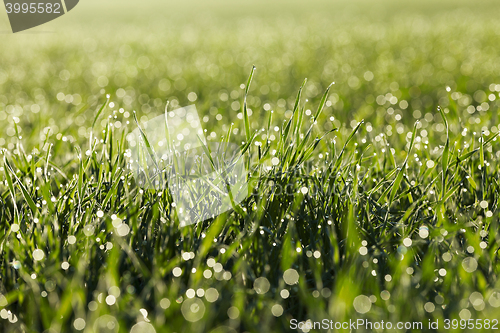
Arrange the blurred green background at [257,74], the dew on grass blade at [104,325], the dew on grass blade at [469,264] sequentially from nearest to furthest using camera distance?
1. the dew on grass blade at [104,325]
2. the dew on grass blade at [469,264]
3. the blurred green background at [257,74]

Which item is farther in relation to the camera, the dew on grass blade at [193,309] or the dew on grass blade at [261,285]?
the dew on grass blade at [261,285]

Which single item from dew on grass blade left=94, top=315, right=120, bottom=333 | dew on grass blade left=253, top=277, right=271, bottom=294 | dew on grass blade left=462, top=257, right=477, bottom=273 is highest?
dew on grass blade left=94, top=315, right=120, bottom=333

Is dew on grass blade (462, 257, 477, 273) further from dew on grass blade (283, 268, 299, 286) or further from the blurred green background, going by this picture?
the blurred green background

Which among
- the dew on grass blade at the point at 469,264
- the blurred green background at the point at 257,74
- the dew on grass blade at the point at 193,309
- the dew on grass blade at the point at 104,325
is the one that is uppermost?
the dew on grass blade at the point at 104,325

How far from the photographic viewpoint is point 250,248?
1.21 meters

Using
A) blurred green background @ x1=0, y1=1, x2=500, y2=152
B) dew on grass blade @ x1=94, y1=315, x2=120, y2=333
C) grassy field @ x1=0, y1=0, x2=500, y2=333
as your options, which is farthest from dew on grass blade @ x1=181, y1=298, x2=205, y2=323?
blurred green background @ x1=0, y1=1, x2=500, y2=152

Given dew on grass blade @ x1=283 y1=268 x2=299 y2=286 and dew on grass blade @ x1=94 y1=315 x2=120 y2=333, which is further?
dew on grass blade @ x1=283 y1=268 x2=299 y2=286

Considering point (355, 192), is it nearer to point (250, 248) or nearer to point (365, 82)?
point (250, 248)

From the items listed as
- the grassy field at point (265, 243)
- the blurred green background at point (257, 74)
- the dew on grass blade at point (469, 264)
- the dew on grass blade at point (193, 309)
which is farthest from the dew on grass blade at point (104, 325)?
the blurred green background at point (257, 74)

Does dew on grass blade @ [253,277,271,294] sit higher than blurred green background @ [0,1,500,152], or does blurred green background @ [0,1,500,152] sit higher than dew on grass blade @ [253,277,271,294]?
dew on grass blade @ [253,277,271,294]

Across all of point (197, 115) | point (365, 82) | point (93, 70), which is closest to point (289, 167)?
point (197, 115)

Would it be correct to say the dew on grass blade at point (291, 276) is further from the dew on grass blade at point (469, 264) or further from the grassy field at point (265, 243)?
the dew on grass blade at point (469, 264)

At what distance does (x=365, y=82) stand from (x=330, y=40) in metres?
3.42

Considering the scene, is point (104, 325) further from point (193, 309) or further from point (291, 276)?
point (291, 276)
